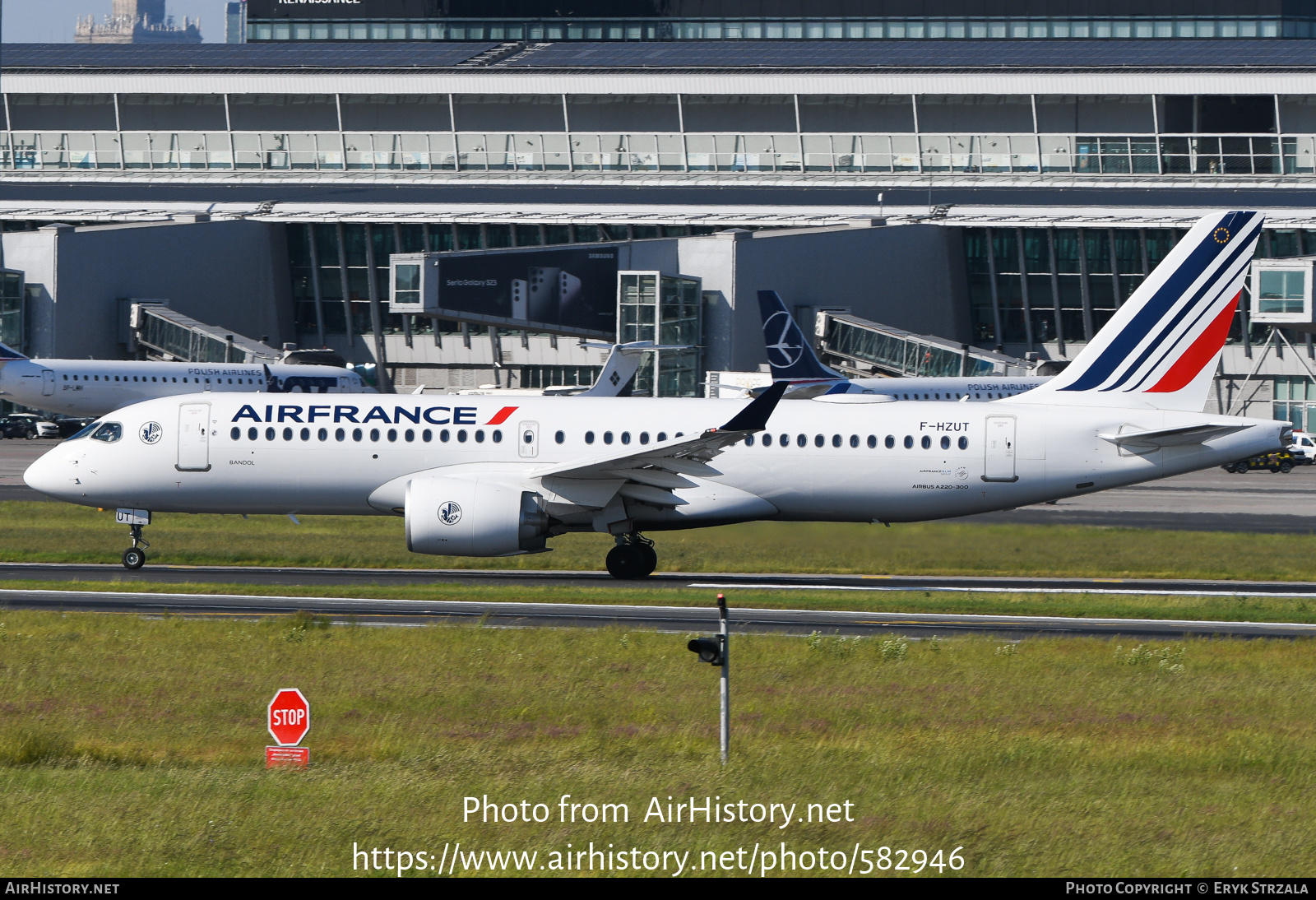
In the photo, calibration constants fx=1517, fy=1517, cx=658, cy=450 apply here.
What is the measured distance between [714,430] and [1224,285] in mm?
12943

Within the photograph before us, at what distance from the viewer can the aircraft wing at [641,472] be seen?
31906 mm

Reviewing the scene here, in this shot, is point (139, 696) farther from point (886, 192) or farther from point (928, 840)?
point (886, 192)

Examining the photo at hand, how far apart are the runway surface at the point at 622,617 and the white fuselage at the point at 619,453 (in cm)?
479

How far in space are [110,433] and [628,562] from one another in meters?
12.0

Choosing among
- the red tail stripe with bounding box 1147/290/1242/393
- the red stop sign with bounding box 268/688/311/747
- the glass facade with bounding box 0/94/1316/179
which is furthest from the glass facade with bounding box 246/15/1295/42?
the red stop sign with bounding box 268/688/311/747

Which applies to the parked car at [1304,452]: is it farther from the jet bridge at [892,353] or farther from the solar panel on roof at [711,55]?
the solar panel on roof at [711,55]

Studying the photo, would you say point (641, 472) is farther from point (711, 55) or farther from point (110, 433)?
point (711, 55)

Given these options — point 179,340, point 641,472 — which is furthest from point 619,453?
point 179,340

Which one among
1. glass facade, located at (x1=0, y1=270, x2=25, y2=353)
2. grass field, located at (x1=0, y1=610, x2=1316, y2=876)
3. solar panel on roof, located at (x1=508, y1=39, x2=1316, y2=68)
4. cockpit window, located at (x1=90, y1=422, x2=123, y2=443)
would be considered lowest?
grass field, located at (x1=0, y1=610, x2=1316, y2=876)

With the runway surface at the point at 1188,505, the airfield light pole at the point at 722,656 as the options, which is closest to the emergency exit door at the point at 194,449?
the runway surface at the point at 1188,505

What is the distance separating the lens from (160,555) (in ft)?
121

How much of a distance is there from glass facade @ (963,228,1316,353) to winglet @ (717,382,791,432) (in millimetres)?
67569

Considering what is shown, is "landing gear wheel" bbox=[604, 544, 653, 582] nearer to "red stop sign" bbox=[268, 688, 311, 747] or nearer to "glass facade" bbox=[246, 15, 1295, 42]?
"red stop sign" bbox=[268, 688, 311, 747]

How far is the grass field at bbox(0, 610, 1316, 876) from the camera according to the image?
13023mm
